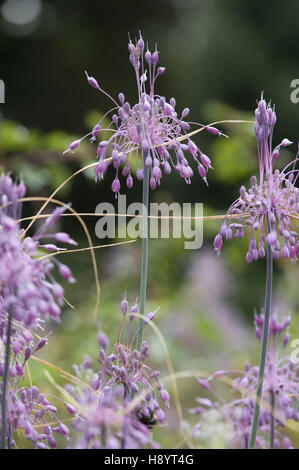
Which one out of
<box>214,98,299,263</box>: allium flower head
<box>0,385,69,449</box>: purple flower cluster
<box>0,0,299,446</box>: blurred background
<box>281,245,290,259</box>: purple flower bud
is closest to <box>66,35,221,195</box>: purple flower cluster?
<box>214,98,299,263</box>: allium flower head

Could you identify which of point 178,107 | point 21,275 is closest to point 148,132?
point 21,275

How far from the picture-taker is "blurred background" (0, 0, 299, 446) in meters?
3.52

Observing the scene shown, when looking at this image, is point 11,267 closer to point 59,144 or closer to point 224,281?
point 59,144

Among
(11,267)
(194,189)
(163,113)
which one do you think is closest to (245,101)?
(194,189)

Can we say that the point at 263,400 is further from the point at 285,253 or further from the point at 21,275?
the point at 21,275

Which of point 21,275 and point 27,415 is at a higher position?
point 21,275

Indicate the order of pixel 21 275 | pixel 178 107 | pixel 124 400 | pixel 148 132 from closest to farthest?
1. pixel 21 275
2. pixel 124 400
3. pixel 148 132
4. pixel 178 107

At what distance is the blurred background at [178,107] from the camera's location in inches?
139

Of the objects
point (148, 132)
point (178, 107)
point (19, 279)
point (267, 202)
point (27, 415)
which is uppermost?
point (178, 107)

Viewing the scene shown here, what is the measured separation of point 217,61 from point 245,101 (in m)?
0.72

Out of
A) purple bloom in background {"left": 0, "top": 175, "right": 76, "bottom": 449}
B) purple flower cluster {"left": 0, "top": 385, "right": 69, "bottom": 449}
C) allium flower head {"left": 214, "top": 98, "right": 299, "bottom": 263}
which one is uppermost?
allium flower head {"left": 214, "top": 98, "right": 299, "bottom": 263}

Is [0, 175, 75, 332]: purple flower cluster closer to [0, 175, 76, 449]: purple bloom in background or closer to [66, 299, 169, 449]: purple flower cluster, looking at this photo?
[0, 175, 76, 449]: purple bloom in background

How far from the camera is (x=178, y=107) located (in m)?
7.66

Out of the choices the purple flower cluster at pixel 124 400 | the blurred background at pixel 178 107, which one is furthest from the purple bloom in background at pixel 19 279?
the blurred background at pixel 178 107
